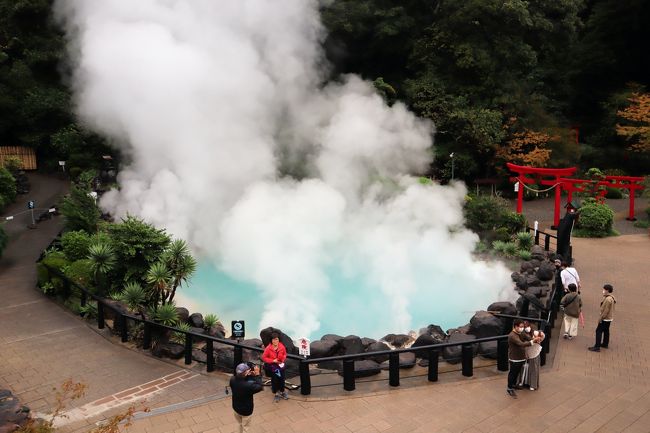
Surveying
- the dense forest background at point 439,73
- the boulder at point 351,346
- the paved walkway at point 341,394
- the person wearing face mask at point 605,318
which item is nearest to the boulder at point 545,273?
the paved walkway at point 341,394

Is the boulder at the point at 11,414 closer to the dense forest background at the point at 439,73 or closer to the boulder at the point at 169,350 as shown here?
the boulder at the point at 169,350

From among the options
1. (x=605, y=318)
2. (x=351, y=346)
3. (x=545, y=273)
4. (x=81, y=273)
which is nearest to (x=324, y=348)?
(x=351, y=346)

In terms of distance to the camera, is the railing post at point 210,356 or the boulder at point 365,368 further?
the railing post at point 210,356

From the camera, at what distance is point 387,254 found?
40.5 feet

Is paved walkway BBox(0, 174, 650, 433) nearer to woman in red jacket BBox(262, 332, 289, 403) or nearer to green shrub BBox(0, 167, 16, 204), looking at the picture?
woman in red jacket BBox(262, 332, 289, 403)

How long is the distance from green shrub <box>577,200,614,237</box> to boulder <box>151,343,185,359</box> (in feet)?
45.8

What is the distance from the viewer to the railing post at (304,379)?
23.0 feet

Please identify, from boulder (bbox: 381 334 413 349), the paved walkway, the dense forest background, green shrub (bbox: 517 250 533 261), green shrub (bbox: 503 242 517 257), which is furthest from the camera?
the dense forest background

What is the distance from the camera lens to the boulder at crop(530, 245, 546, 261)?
13.4 metres

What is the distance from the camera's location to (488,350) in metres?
8.23

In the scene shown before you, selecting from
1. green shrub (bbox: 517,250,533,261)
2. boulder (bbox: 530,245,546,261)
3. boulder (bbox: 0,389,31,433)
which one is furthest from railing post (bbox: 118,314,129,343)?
boulder (bbox: 530,245,546,261)

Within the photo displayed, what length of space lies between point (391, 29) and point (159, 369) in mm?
18630

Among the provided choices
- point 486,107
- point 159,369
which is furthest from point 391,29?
point 159,369

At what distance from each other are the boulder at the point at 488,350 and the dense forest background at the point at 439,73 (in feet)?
45.9
